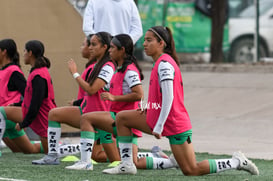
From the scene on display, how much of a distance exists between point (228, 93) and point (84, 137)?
7.76 meters

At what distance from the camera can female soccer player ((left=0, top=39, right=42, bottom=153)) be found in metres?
10.8

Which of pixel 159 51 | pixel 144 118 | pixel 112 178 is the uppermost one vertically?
pixel 159 51

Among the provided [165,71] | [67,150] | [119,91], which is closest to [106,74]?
[119,91]

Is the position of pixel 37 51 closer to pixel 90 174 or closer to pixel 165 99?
pixel 90 174

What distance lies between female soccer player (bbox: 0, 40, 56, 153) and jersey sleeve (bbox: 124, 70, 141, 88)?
1.36 meters

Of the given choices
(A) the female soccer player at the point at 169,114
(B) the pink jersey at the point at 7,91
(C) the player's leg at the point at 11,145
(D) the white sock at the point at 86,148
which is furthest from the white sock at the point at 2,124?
(A) the female soccer player at the point at 169,114

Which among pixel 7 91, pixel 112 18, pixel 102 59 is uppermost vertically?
pixel 112 18

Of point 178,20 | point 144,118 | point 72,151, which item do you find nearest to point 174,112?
point 144,118

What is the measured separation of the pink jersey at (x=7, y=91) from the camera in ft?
35.3

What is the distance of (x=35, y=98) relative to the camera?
10172mm

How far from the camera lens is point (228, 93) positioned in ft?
54.3

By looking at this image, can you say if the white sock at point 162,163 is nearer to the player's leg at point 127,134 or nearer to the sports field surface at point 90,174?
the sports field surface at point 90,174

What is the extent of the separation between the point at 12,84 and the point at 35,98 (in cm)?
75

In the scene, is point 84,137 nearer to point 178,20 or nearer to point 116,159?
point 116,159
